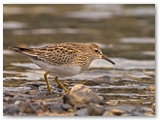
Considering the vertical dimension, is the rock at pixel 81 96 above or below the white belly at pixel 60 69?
below

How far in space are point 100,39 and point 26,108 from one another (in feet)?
27.7

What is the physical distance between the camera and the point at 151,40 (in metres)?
16.4

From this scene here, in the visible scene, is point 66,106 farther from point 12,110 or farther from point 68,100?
point 12,110

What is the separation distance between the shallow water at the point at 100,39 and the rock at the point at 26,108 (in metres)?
2.00

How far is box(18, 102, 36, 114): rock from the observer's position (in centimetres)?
878

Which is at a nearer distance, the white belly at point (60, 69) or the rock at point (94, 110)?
the rock at point (94, 110)

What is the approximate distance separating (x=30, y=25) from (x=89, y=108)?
1040cm

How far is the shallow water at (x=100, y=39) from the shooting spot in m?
11.4

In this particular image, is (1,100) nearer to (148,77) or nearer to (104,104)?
(104,104)

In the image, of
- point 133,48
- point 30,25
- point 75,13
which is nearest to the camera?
point 133,48

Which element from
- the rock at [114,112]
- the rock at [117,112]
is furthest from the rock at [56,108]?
the rock at [117,112]

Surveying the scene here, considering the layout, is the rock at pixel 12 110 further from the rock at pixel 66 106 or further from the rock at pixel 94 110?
the rock at pixel 94 110

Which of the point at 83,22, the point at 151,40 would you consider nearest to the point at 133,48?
the point at 151,40

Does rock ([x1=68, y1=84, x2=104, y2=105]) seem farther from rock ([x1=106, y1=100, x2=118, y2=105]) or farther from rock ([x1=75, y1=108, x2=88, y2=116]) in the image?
rock ([x1=106, y1=100, x2=118, y2=105])
